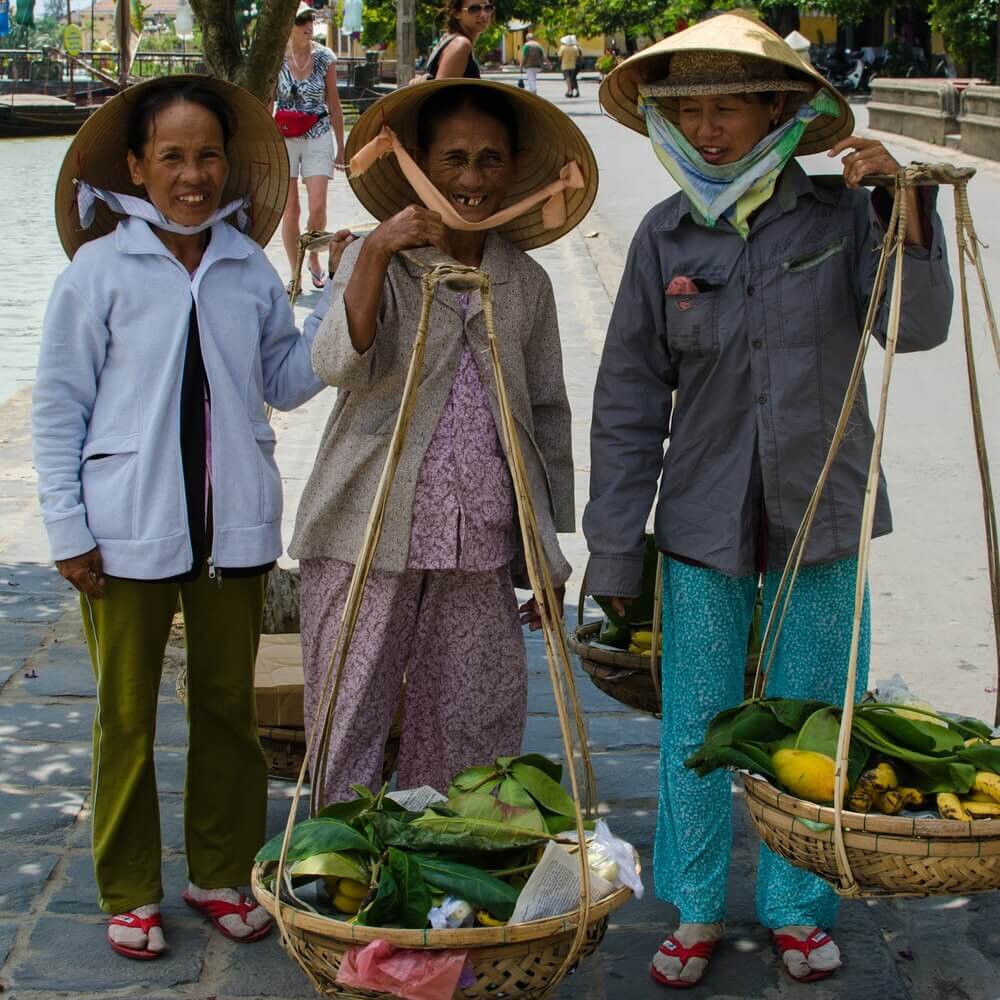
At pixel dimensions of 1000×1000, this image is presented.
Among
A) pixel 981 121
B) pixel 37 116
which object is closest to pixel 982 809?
pixel 981 121

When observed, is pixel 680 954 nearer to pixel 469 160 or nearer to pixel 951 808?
pixel 951 808

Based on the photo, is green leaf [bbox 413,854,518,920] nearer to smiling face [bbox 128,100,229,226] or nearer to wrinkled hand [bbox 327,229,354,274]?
wrinkled hand [bbox 327,229,354,274]

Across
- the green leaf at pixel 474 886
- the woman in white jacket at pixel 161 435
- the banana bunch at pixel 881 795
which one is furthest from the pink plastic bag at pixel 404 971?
the woman in white jacket at pixel 161 435

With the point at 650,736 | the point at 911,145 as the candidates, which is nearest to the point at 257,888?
the point at 650,736

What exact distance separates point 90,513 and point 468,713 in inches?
32.0

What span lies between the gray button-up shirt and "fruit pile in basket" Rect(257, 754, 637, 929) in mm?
565

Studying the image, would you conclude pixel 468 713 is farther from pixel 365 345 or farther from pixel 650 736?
pixel 650 736

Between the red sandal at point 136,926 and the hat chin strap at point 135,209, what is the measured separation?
135 cm

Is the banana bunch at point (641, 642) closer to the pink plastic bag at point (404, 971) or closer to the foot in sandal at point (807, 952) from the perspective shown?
the foot in sandal at point (807, 952)

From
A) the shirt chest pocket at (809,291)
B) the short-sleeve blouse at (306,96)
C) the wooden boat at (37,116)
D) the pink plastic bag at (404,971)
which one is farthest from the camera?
the wooden boat at (37,116)

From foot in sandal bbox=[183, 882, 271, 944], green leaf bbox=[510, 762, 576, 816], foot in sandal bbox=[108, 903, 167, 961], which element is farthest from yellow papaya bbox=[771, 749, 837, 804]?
foot in sandal bbox=[108, 903, 167, 961]

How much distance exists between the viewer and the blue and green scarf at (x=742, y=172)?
2725 mm

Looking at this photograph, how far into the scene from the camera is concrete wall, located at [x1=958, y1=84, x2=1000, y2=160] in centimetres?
1817

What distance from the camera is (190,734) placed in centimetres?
312
